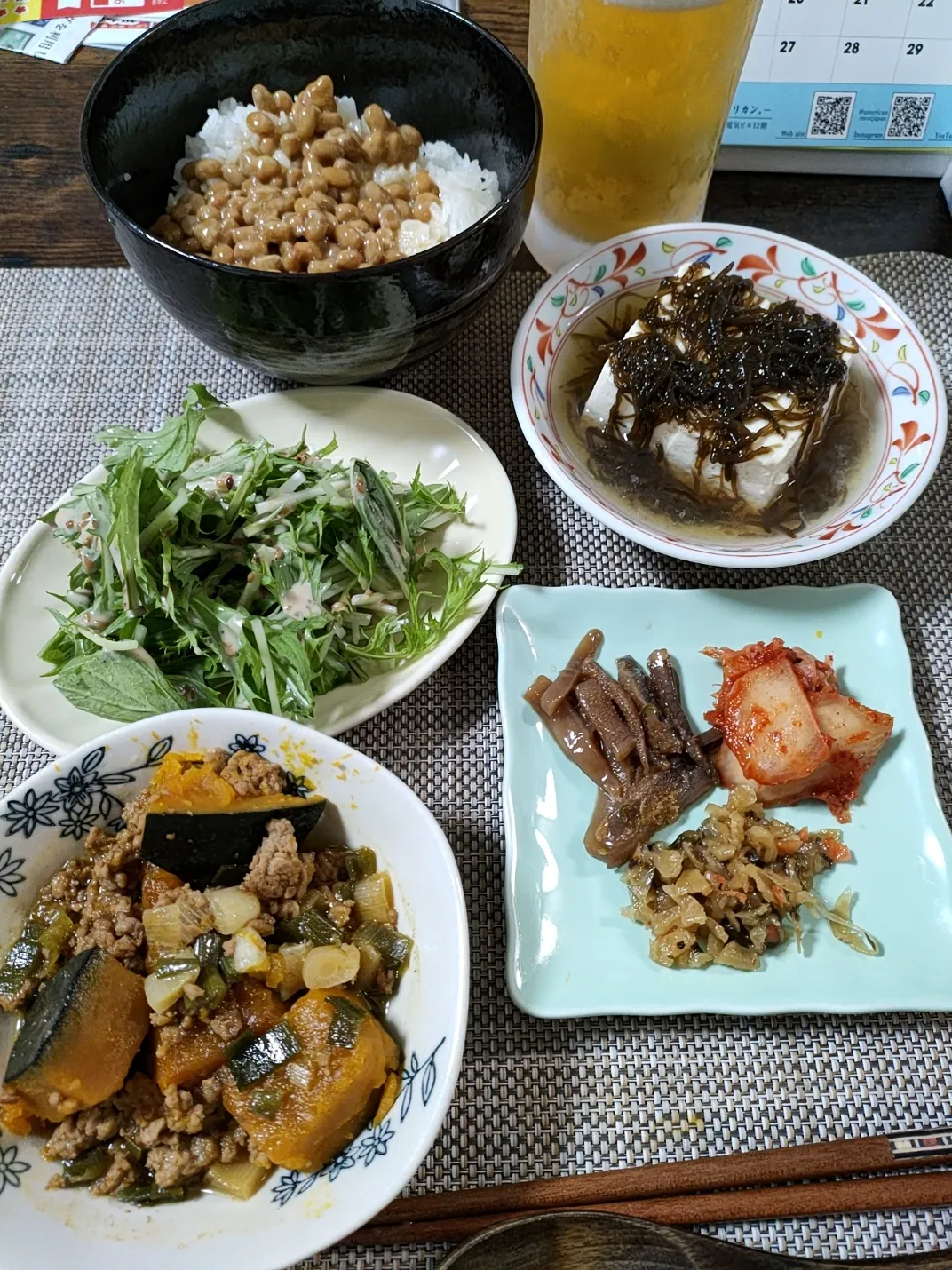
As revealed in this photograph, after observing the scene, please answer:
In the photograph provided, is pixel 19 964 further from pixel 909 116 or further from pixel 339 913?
pixel 909 116

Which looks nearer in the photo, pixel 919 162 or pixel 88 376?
pixel 88 376

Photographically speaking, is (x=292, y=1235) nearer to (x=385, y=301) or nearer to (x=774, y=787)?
(x=774, y=787)

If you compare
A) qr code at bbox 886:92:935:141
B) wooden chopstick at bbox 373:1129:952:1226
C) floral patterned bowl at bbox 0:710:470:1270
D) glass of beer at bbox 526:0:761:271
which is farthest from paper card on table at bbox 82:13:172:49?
wooden chopstick at bbox 373:1129:952:1226

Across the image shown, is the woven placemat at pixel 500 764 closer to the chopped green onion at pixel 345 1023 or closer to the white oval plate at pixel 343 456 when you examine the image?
the white oval plate at pixel 343 456

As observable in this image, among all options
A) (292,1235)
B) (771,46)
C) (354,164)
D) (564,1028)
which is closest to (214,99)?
(354,164)

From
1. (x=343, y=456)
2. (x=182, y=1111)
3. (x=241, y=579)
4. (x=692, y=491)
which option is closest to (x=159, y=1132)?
(x=182, y=1111)

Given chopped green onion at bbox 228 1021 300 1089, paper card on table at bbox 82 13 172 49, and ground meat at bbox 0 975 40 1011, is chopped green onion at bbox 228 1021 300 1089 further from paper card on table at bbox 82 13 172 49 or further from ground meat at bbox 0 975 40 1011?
paper card on table at bbox 82 13 172 49
